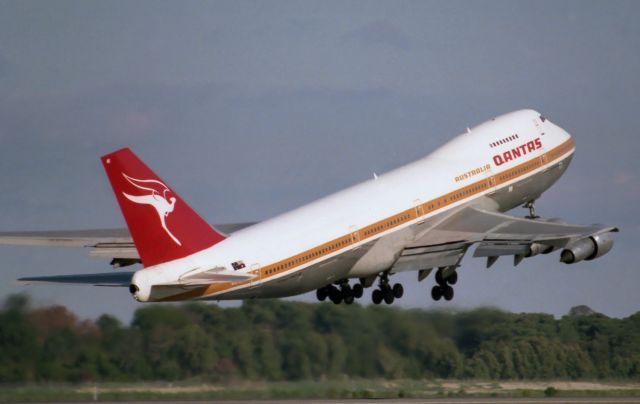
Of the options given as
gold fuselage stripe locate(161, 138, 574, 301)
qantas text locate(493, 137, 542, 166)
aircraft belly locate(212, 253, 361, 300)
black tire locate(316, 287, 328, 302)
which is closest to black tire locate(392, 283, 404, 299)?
black tire locate(316, 287, 328, 302)

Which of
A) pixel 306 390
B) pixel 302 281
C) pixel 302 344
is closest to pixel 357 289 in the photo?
pixel 302 344

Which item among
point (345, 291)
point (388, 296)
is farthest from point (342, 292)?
point (388, 296)

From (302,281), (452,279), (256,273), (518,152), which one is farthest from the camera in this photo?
(518,152)

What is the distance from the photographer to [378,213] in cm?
5622

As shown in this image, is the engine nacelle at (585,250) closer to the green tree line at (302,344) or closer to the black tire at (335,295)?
the green tree line at (302,344)

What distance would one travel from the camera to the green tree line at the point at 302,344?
5247 cm

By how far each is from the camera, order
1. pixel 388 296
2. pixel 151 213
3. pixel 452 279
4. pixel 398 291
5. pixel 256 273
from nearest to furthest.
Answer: pixel 151 213 < pixel 256 273 < pixel 388 296 < pixel 398 291 < pixel 452 279

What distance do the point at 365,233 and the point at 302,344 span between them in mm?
4360

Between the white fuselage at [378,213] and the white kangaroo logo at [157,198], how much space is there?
144 cm

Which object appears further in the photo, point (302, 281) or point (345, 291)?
point (345, 291)

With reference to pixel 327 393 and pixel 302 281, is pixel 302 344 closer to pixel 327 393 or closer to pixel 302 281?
pixel 327 393

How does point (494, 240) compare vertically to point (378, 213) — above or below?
below

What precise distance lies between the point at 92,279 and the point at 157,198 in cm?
438

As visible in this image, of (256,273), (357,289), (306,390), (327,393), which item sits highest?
(357,289)
